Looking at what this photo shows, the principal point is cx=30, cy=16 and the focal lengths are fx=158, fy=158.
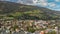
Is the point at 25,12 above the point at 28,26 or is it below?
above

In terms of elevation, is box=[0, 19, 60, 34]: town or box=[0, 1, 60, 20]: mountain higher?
box=[0, 1, 60, 20]: mountain

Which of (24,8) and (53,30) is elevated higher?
(24,8)

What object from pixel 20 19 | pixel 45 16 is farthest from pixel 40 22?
pixel 20 19

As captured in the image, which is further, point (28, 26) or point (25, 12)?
point (25, 12)

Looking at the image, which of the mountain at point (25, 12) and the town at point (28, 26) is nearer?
the town at point (28, 26)

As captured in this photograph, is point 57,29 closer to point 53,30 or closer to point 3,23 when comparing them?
point 53,30

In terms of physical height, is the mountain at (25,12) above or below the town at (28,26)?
above

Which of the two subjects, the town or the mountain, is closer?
the town

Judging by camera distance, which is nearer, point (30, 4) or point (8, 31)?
point (8, 31)
